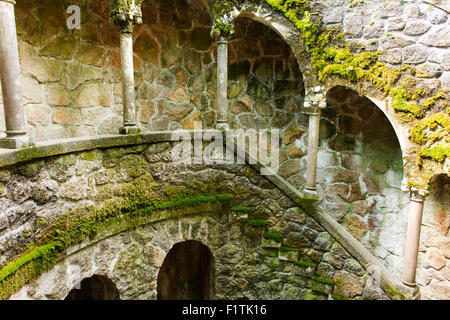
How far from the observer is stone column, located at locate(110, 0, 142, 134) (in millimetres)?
3193

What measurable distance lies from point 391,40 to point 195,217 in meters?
3.19

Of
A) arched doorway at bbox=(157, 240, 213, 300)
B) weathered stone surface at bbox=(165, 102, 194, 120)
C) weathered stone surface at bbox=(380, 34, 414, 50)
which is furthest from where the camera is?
arched doorway at bbox=(157, 240, 213, 300)

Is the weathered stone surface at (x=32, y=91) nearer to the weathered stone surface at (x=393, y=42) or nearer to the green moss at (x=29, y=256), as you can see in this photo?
the green moss at (x=29, y=256)

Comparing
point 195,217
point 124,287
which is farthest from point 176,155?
point 124,287

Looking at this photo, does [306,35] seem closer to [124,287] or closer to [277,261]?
[277,261]

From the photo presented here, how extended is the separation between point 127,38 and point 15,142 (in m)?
1.61

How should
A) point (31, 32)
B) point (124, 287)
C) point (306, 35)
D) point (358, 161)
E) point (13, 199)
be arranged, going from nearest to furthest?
point (13, 199), point (124, 287), point (31, 32), point (306, 35), point (358, 161)

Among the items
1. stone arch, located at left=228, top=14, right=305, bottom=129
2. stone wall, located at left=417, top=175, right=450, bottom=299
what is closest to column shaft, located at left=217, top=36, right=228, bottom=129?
stone arch, located at left=228, top=14, right=305, bottom=129

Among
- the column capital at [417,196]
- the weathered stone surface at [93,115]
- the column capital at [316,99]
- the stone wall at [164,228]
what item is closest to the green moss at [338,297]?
the stone wall at [164,228]

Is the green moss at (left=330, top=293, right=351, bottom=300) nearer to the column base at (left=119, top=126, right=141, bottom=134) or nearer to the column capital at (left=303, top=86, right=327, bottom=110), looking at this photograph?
the column capital at (left=303, top=86, right=327, bottom=110)

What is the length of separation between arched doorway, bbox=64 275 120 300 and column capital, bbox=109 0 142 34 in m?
2.73

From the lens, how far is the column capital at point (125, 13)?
10.4 feet

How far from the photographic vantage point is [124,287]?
3.47 metres

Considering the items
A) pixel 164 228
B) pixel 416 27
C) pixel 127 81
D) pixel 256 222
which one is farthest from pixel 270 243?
pixel 416 27
